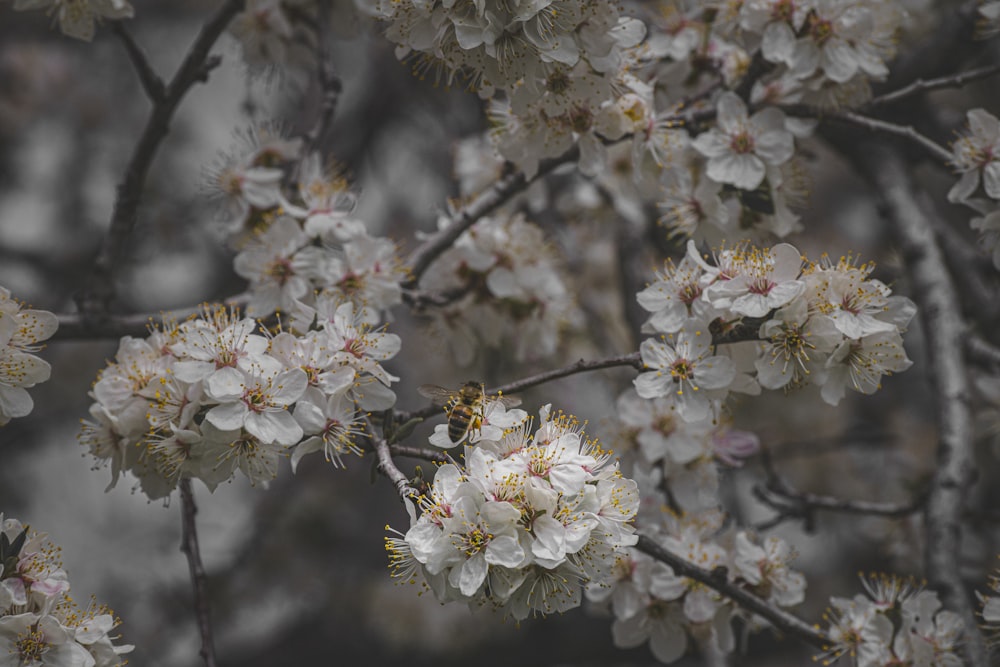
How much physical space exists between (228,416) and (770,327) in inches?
46.5

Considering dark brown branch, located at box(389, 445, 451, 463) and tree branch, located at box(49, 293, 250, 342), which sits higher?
dark brown branch, located at box(389, 445, 451, 463)

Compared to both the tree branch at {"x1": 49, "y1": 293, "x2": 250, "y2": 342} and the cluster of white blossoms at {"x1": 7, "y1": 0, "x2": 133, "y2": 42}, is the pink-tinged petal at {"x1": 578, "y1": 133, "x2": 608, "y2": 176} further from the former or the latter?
the cluster of white blossoms at {"x1": 7, "y1": 0, "x2": 133, "y2": 42}

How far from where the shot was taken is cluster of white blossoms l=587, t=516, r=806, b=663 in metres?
2.42

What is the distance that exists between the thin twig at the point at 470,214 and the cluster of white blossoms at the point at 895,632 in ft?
4.72

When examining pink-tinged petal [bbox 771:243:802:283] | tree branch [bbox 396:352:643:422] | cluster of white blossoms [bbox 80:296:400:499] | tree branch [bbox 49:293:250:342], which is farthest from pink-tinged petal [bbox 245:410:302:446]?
pink-tinged petal [bbox 771:243:802:283]

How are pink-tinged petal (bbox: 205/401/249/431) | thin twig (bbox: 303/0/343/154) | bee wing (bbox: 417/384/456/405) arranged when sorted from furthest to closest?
thin twig (bbox: 303/0/343/154) < bee wing (bbox: 417/384/456/405) < pink-tinged petal (bbox: 205/401/249/431)

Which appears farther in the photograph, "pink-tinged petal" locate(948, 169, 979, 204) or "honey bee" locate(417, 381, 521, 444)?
"pink-tinged petal" locate(948, 169, 979, 204)

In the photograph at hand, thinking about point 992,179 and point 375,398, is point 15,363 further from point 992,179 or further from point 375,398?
point 992,179

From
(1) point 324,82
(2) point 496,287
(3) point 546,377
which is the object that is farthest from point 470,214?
(3) point 546,377

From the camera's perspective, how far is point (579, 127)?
8.24ft

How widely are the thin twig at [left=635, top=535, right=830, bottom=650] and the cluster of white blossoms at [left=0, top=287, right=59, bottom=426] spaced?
1483 millimetres

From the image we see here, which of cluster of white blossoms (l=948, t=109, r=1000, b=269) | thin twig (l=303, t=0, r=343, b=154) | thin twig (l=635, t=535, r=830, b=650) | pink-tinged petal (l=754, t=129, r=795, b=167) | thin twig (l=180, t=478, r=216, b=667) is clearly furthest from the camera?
thin twig (l=303, t=0, r=343, b=154)

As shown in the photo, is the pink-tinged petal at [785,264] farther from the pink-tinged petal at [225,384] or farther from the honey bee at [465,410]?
the pink-tinged petal at [225,384]

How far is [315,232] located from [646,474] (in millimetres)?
1243
